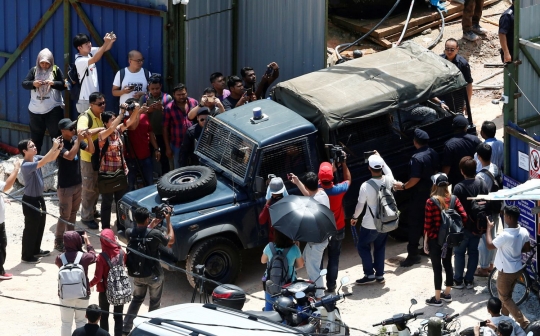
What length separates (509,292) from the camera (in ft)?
35.9

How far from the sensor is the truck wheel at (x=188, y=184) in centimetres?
1195

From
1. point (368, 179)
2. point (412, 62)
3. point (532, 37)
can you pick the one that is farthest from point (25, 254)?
point (532, 37)

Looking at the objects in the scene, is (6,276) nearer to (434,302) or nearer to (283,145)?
(283,145)

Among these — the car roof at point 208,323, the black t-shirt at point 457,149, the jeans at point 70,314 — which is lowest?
the jeans at point 70,314

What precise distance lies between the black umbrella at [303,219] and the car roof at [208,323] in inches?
65.2

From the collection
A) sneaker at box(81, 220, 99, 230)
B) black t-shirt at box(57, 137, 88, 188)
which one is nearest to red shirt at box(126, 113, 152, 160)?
black t-shirt at box(57, 137, 88, 188)

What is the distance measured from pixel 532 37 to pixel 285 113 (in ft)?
10.3

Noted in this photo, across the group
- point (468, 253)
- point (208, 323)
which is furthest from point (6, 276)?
point (468, 253)

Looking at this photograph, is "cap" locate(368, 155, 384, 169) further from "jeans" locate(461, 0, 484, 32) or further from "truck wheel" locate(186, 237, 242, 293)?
"jeans" locate(461, 0, 484, 32)

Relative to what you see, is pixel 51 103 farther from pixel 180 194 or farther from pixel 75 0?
pixel 180 194

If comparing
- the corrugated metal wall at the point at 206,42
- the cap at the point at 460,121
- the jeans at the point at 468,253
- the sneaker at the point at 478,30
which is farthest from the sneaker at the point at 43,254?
the sneaker at the point at 478,30

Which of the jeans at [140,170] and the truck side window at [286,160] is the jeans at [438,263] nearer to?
the truck side window at [286,160]

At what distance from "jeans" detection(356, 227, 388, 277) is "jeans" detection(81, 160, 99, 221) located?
3.82 m

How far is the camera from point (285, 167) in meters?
12.3
